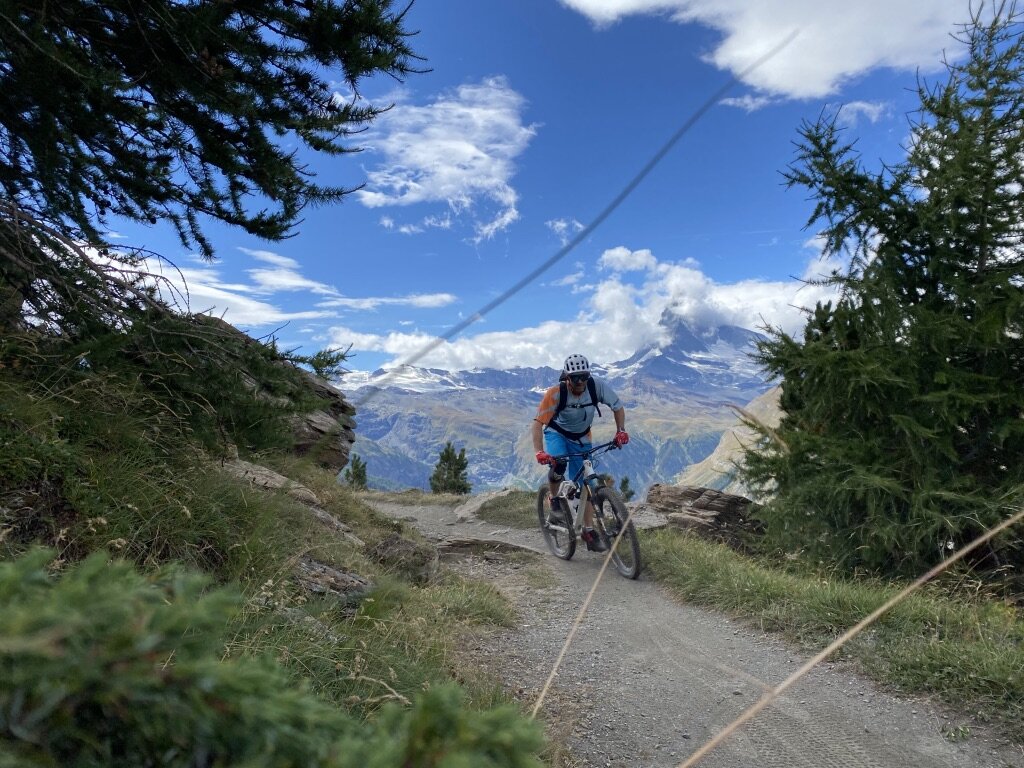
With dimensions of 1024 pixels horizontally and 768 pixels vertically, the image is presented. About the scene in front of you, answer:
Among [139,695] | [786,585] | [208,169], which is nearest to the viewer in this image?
[139,695]

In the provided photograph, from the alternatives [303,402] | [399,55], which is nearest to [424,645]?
[303,402]

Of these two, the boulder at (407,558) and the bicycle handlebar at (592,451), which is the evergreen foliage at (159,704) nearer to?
the boulder at (407,558)

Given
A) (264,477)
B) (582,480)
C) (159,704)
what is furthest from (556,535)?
(159,704)

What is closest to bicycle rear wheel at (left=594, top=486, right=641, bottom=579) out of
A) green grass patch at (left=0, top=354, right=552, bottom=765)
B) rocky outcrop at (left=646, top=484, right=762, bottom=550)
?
rocky outcrop at (left=646, top=484, right=762, bottom=550)

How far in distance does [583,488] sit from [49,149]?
7.51 m

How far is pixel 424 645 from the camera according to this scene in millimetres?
4516

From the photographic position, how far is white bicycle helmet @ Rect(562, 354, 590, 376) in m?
9.14

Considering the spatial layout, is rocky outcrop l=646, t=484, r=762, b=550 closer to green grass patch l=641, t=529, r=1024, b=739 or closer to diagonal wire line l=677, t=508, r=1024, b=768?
green grass patch l=641, t=529, r=1024, b=739

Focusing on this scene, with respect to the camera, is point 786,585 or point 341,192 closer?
point 341,192

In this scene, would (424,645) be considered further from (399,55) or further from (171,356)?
(399,55)

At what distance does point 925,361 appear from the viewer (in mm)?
8469

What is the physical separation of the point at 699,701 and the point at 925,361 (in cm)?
631

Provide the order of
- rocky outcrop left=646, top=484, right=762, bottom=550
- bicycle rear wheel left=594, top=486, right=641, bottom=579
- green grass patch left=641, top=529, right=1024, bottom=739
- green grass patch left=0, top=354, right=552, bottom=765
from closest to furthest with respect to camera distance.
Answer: green grass patch left=0, top=354, right=552, bottom=765 → green grass patch left=641, top=529, right=1024, bottom=739 → bicycle rear wheel left=594, top=486, right=641, bottom=579 → rocky outcrop left=646, top=484, right=762, bottom=550

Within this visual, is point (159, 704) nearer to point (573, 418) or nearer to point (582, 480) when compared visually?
point (573, 418)
